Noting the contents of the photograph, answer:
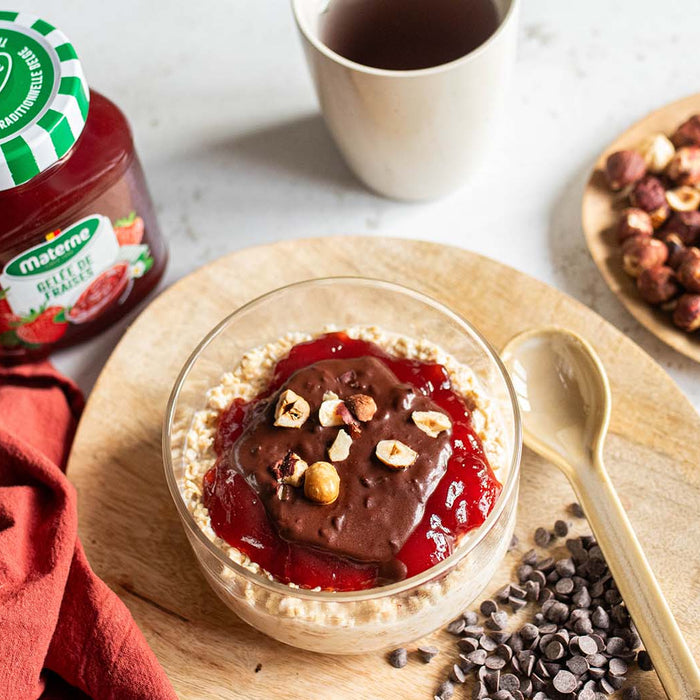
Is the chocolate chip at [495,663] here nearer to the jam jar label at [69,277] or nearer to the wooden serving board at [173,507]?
the wooden serving board at [173,507]

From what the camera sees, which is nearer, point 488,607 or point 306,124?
point 488,607

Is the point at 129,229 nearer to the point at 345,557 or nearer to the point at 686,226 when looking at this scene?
the point at 345,557

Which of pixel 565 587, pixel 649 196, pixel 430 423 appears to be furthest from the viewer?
pixel 649 196

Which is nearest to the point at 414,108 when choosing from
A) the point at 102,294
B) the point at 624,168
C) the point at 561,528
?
the point at 624,168


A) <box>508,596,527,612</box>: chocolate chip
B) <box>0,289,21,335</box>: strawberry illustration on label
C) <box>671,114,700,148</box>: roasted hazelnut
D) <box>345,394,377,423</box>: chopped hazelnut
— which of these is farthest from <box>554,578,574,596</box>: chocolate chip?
<box>0,289,21,335</box>: strawberry illustration on label

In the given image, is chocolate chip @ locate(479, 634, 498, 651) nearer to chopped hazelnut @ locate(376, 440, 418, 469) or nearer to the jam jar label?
chopped hazelnut @ locate(376, 440, 418, 469)

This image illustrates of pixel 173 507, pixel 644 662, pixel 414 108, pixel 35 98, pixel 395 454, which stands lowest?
pixel 644 662

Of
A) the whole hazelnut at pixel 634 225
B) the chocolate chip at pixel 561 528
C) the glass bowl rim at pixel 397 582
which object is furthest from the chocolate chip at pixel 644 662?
the whole hazelnut at pixel 634 225

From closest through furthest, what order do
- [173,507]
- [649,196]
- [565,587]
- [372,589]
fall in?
[372,589] < [565,587] < [173,507] < [649,196]
